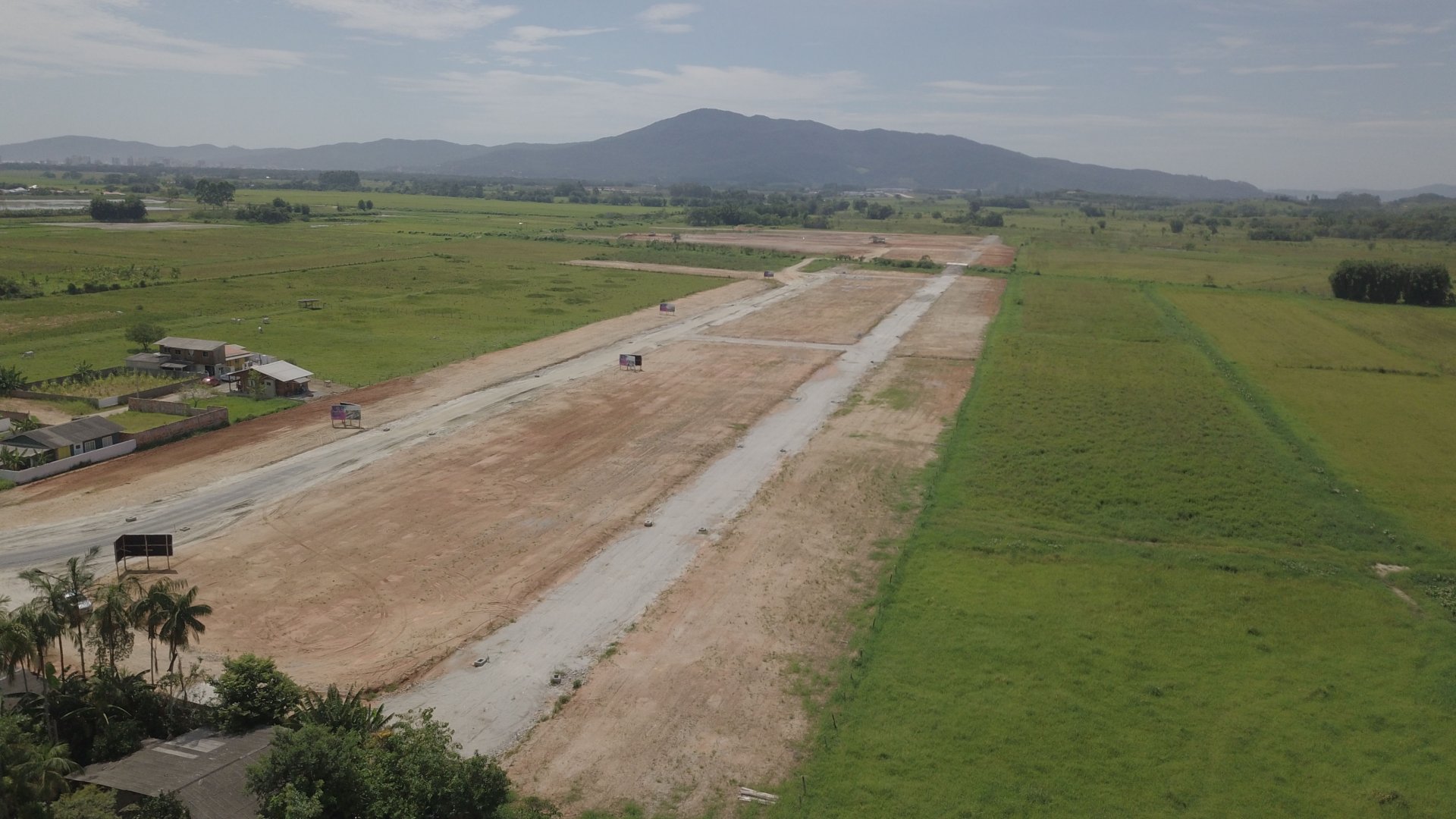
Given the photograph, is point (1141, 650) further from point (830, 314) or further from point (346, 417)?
point (830, 314)

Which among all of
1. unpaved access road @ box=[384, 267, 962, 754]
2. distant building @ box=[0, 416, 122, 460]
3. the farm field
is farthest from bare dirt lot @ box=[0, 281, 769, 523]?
unpaved access road @ box=[384, 267, 962, 754]

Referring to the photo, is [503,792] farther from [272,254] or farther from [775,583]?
[272,254]

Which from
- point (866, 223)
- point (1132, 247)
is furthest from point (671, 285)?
point (866, 223)

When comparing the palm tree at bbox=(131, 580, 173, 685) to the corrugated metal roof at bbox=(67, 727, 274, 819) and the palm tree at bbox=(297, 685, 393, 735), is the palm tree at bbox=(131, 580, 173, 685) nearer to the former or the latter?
the corrugated metal roof at bbox=(67, 727, 274, 819)

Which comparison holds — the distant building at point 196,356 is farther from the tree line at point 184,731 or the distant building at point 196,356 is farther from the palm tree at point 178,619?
the palm tree at point 178,619

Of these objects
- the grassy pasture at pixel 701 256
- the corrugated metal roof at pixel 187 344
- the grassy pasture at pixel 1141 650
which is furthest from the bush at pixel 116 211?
the grassy pasture at pixel 1141 650

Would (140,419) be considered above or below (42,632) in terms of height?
below

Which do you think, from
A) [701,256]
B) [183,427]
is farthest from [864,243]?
[183,427]
